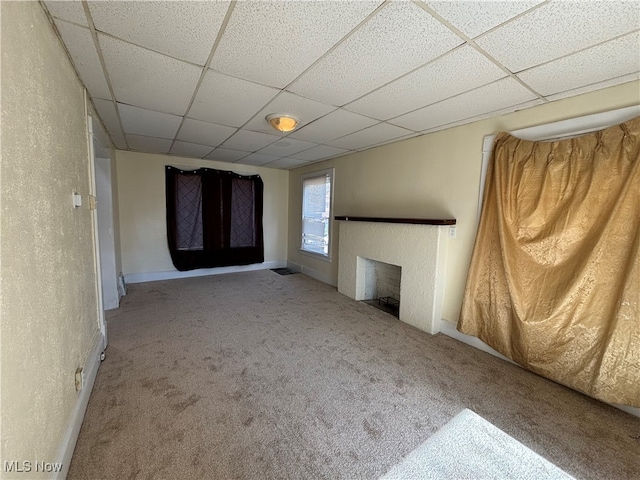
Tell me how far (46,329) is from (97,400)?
92 cm

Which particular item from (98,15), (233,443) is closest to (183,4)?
(98,15)

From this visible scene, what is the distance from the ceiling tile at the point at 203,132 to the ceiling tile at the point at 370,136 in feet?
4.41

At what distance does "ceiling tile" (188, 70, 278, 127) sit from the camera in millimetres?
1915

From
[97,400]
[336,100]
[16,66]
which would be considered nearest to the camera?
[16,66]

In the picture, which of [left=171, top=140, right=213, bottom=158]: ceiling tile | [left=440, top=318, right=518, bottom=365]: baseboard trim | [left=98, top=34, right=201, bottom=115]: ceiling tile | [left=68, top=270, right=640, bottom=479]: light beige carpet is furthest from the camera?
[left=171, top=140, right=213, bottom=158]: ceiling tile

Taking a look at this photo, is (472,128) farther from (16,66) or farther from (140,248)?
(140,248)

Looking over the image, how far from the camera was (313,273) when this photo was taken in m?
5.11

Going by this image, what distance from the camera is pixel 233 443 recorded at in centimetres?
148

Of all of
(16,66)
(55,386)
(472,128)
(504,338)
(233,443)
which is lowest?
(233,443)

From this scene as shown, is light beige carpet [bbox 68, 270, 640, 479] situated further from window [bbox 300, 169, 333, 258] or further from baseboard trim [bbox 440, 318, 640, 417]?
window [bbox 300, 169, 333, 258]

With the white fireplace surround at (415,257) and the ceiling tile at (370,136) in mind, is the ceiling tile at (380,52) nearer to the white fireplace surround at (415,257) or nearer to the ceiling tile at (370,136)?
the ceiling tile at (370,136)

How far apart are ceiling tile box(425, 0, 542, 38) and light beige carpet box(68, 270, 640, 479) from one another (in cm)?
220

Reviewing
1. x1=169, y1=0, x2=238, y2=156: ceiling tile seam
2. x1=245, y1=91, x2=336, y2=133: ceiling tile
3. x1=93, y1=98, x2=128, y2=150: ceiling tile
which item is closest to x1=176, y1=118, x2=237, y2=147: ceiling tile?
x1=169, y1=0, x2=238, y2=156: ceiling tile seam

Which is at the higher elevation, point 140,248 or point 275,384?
point 140,248
